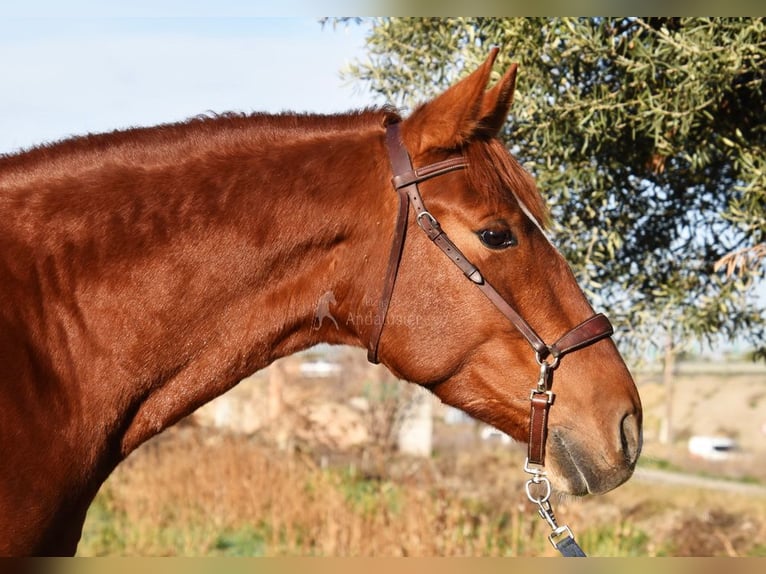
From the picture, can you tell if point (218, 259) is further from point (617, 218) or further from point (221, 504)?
point (221, 504)

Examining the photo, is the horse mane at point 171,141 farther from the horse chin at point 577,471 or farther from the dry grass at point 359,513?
the dry grass at point 359,513

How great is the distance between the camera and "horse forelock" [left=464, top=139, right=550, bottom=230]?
271cm

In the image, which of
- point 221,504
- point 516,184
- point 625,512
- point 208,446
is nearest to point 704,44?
point 516,184

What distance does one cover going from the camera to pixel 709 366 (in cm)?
2011

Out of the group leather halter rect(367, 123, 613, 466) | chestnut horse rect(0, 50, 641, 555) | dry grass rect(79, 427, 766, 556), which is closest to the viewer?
chestnut horse rect(0, 50, 641, 555)

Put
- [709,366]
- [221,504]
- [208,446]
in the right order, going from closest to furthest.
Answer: [221,504] → [208,446] → [709,366]

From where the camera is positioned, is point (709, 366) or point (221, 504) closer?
point (221, 504)

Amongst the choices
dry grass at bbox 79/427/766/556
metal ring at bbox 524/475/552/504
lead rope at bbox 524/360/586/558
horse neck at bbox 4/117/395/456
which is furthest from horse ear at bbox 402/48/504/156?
dry grass at bbox 79/427/766/556

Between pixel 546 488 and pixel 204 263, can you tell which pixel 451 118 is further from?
pixel 546 488

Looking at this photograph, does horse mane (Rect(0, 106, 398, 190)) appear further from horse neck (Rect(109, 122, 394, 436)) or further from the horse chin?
the horse chin

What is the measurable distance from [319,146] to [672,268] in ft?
10.9

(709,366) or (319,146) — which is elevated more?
(709,366)

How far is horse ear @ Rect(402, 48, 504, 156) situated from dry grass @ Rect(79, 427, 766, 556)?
17.5ft

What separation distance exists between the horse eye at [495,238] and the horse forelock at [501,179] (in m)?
0.09
